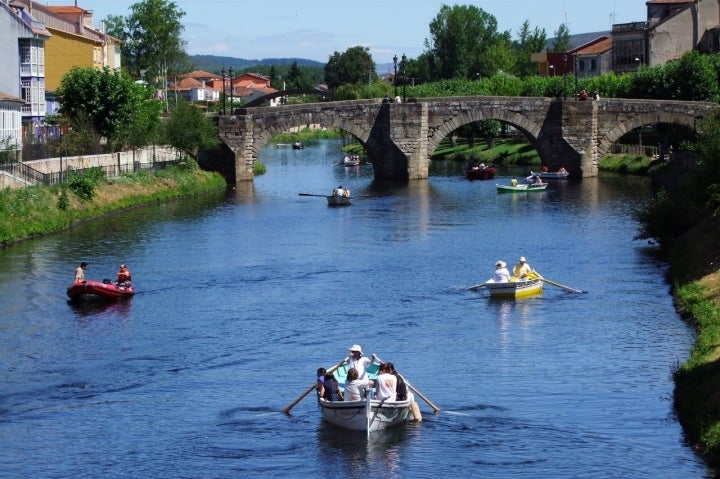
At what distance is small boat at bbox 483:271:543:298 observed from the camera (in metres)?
53.1

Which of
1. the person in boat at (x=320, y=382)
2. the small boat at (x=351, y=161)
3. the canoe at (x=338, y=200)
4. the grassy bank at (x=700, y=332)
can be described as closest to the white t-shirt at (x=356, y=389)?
the person in boat at (x=320, y=382)

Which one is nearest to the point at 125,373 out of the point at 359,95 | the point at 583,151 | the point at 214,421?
the point at 214,421

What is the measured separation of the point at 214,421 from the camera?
1438 inches

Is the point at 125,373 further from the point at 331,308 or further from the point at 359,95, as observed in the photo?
the point at 359,95

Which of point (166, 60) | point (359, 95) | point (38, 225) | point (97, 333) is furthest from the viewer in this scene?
point (359, 95)

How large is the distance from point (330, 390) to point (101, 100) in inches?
2584

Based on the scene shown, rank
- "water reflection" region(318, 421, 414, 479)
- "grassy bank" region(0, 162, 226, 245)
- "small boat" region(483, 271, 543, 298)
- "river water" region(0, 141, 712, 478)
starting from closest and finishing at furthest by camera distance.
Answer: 1. "water reflection" region(318, 421, 414, 479)
2. "river water" region(0, 141, 712, 478)
3. "small boat" region(483, 271, 543, 298)
4. "grassy bank" region(0, 162, 226, 245)

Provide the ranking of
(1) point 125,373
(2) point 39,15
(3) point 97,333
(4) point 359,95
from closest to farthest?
(1) point 125,373 < (3) point 97,333 < (2) point 39,15 < (4) point 359,95

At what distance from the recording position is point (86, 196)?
80562 mm

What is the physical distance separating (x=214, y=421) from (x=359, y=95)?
442 ft

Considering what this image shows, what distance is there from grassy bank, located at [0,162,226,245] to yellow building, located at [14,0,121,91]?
27.1 meters

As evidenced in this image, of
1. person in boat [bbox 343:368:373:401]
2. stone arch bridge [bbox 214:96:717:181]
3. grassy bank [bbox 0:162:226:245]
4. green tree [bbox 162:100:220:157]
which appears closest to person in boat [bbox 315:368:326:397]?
person in boat [bbox 343:368:373:401]

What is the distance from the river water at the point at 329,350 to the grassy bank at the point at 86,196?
1.52 m

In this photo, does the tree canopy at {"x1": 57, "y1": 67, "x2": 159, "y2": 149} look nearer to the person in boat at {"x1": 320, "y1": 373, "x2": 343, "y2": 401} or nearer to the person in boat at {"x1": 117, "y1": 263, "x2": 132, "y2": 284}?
the person in boat at {"x1": 117, "y1": 263, "x2": 132, "y2": 284}
